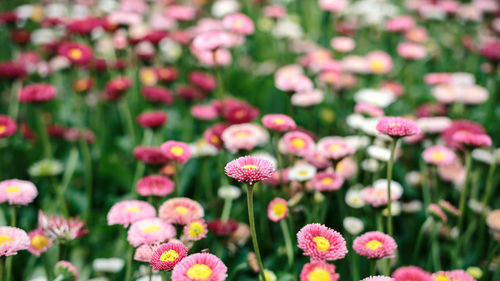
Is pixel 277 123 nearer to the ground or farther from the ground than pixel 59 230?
farther from the ground

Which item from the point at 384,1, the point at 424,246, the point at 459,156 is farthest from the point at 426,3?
the point at 424,246

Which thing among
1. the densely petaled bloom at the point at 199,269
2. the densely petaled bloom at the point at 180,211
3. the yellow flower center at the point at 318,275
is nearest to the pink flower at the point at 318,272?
the yellow flower center at the point at 318,275

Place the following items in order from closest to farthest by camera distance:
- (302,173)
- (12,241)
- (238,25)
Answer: (12,241)
(302,173)
(238,25)

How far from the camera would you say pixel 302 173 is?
115 cm

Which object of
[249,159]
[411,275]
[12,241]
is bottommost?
[411,275]

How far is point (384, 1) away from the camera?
2539mm

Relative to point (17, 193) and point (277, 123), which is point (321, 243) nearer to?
point (277, 123)

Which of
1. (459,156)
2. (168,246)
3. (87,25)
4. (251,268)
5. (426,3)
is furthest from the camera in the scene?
(426,3)

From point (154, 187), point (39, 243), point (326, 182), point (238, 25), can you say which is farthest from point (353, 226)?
point (238, 25)

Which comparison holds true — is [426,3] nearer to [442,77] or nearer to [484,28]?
[484,28]

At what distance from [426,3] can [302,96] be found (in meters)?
1.32

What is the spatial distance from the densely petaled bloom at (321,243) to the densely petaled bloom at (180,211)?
0.27 m

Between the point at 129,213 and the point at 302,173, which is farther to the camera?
the point at 302,173

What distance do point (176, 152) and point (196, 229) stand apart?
0.68ft
